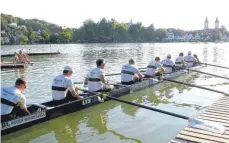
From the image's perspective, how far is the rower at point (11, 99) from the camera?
7.79m

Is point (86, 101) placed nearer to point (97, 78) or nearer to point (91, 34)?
point (97, 78)

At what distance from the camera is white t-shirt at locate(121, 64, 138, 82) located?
1410cm

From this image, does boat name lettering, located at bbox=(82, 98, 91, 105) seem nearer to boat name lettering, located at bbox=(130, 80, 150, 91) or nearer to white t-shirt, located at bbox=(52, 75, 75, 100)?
white t-shirt, located at bbox=(52, 75, 75, 100)

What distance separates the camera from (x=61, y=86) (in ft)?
32.7

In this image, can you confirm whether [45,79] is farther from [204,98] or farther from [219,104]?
[219,104]

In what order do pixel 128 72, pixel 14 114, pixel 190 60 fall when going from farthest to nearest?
pixel 190 60, pixel 128 72, pixel 14 114

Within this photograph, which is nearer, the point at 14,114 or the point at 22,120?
the point at 14,114

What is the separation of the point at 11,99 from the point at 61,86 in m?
2.37

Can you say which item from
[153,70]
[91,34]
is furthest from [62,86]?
[91,34]

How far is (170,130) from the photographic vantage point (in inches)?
375

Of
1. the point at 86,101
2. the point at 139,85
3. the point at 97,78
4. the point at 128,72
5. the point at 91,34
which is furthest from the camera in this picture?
the point at 91,34

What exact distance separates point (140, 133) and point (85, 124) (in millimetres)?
2137

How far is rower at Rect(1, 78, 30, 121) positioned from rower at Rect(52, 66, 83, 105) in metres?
1.97

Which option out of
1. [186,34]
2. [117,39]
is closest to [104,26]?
[117,39]
